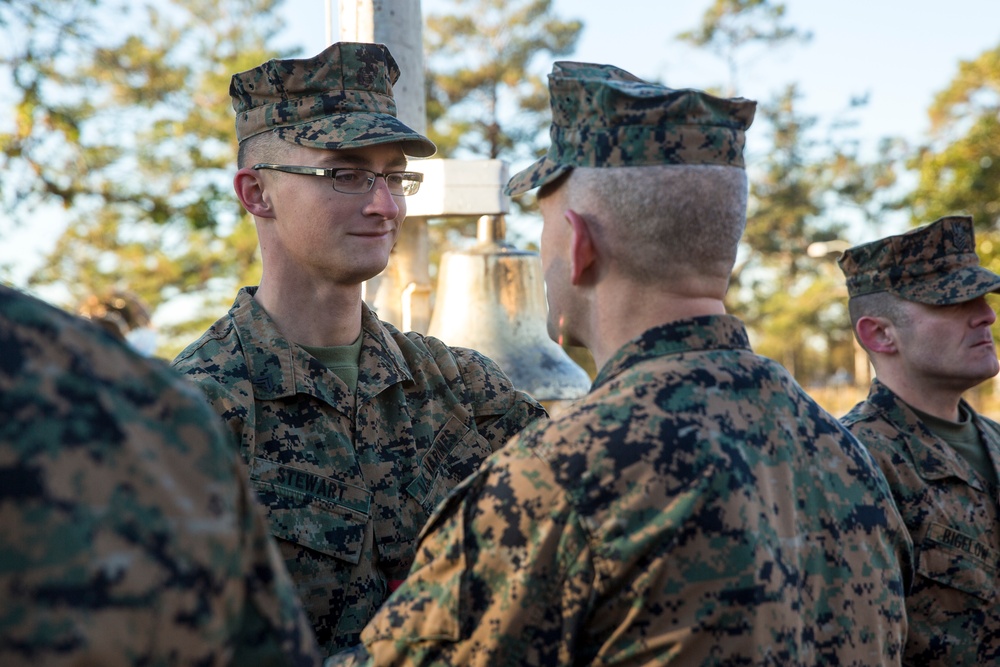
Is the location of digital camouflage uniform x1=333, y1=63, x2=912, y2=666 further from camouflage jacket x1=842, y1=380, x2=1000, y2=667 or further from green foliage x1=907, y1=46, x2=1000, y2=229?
green foliage x1=907, y1=46, x2=1000, y2=229

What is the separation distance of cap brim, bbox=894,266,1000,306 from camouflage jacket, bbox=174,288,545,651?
1726 millimetres

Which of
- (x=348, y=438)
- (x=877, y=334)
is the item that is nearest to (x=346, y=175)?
(x=348, y=438)

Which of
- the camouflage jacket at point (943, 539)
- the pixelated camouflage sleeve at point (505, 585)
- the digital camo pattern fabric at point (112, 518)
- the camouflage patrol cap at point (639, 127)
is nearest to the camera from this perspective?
the digital camo pattern fabric at point (112, 518)

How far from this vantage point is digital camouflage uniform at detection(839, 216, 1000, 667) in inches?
143

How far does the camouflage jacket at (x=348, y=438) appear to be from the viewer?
9.13 feet

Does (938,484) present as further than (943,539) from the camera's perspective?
Yes

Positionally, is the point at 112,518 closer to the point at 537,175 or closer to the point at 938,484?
the point at 537,175

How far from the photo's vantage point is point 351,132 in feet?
10.1

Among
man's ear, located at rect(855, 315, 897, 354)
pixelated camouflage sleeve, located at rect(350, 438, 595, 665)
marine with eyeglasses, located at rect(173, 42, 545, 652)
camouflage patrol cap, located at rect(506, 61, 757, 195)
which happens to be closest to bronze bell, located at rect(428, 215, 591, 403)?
man's ear, located at rect(855, 315, 897, 354)

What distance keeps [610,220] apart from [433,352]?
1453mm

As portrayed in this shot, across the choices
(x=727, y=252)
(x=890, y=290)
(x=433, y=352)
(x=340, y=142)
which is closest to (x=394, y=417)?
(x=433, y=352)

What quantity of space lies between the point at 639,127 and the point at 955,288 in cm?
248

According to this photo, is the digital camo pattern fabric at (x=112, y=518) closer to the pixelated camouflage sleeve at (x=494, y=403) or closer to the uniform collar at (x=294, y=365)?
the uniform collar at (x=294, y=365)

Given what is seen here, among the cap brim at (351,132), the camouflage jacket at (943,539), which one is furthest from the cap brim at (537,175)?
the camouflage jacket at (943,539)
